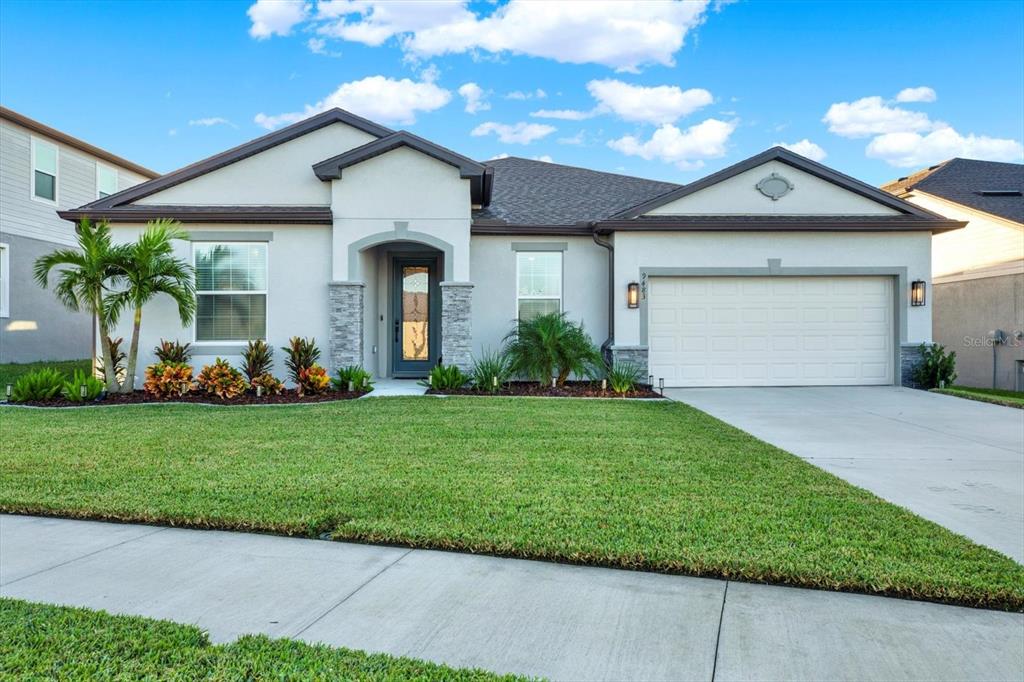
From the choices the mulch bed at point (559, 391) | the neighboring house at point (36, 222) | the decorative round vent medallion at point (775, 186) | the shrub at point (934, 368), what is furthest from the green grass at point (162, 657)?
the neighboring house at point (36, 222)

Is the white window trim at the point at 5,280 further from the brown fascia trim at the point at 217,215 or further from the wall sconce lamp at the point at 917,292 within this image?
the wall sconce lamp at the point at 917,292

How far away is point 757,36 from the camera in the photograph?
17109 millimetres

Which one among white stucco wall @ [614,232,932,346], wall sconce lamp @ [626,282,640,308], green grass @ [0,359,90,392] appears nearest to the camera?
wall sconce lamp @ [626,282,640,308]

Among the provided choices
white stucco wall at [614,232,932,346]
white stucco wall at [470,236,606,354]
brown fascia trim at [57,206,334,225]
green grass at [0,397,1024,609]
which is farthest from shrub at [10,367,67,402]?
white stucco wall at [614,232,932,346]

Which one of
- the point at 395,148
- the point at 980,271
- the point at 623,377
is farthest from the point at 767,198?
the point at 395,148

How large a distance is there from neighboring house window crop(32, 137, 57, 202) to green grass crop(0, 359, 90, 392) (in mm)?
4264

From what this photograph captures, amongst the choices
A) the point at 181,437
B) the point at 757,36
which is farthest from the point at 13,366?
the point at 757,36

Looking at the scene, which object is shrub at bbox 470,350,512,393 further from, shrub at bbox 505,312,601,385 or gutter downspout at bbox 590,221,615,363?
gutter downspout at bbox 590,221,615,363

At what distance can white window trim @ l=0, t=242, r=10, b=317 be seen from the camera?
15.8 meters

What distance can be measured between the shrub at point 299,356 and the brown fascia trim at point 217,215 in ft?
7.28

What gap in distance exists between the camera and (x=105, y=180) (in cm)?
1931

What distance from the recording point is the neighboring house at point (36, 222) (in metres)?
15.8

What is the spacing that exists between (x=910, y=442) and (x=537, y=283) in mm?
7383

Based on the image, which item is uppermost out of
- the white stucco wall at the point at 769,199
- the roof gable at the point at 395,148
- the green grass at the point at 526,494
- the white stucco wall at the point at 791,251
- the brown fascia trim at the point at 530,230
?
the roof gable at the point at 395,148
